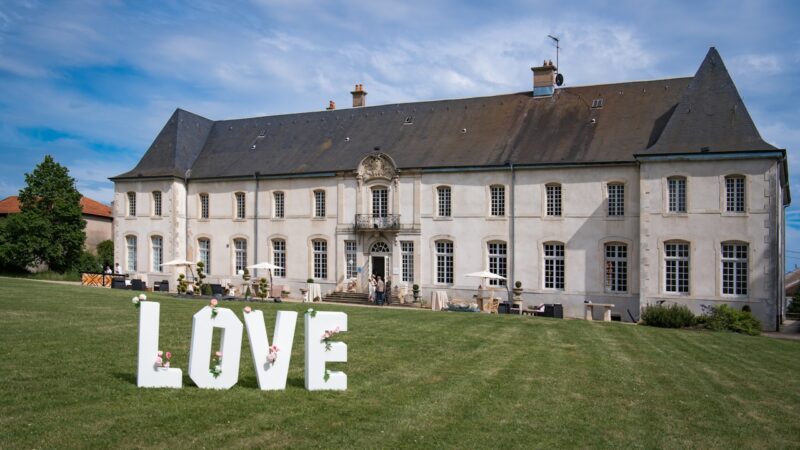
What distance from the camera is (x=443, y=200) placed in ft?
90.9

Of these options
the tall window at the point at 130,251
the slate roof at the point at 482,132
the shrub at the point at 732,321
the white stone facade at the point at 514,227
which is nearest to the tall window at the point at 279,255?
the white stone facade at the point at 514,227

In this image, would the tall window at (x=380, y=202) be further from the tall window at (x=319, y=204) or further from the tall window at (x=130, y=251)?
the tall window at (x=130, y=251)

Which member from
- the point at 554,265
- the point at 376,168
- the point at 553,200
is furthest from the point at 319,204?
the point at 554,265

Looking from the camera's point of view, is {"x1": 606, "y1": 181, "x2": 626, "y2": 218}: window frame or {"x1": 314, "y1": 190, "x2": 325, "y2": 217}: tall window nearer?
{"x1": 606, "y1": 181, "x2": 626, "y2": 218}: window frame

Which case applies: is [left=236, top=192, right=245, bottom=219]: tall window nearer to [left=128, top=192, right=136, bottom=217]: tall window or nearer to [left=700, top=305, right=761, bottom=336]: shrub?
[left=128, top=192, right=136, bottom=217]: tall window

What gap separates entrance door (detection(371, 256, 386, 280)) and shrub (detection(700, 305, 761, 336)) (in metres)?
12.9

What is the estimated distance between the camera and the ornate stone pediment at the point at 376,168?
28.4 metres

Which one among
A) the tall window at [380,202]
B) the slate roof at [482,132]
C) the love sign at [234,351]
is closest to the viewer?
the love sign at [234,351]

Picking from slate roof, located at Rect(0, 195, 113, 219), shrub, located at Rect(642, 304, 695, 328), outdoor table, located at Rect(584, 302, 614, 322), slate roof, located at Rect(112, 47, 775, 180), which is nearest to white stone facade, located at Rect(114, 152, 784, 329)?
slate roof, located at Rect(112, 47, 775, 180)

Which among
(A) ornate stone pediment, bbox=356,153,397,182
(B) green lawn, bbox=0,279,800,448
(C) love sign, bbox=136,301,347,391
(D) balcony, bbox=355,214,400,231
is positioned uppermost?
(A) ornate stone pediment, bbox=356,153,397,182

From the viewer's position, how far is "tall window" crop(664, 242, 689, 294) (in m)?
23.1

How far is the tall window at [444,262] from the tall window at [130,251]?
16.4 meters

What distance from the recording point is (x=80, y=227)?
38000 mm

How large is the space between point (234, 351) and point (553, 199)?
19.1 meters
